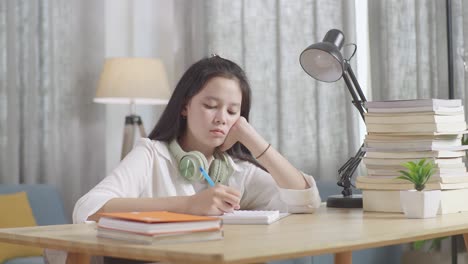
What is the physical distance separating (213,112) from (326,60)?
39 centimetres

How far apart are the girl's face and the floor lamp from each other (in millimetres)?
2118

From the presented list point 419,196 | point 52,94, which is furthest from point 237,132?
point 52,94

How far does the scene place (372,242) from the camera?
1.67 m

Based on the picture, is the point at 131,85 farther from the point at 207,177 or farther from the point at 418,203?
the point at 418,203

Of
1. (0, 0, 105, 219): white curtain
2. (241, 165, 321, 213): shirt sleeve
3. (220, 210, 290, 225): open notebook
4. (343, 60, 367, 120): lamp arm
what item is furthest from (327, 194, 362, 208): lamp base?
(0, 0, 105, 219): white curtain

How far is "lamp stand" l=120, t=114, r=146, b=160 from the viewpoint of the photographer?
15.5 ft

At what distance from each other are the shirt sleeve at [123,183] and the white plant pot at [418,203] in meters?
0.74

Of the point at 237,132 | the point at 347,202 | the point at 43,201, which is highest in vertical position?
the point at 237,132

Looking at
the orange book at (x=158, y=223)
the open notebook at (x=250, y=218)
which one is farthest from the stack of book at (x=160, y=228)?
the open notebook at (x=250, y=218)

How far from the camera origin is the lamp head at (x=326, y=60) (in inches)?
102

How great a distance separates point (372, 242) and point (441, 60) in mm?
2832

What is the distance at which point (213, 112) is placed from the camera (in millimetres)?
2500

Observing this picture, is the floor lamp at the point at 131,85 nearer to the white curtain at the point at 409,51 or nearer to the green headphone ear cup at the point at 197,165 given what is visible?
the white curtain at the point at 409,51

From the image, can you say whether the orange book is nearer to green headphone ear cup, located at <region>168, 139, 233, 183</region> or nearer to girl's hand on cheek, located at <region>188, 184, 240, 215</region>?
girl's hand on cheek, located at <region>188, 184, 240, 215</region>
